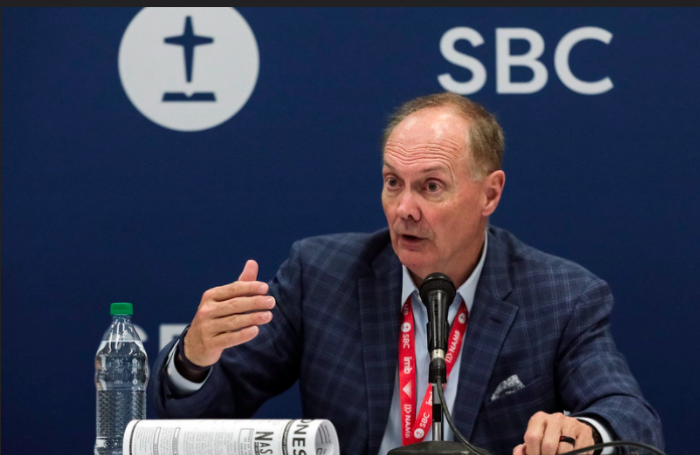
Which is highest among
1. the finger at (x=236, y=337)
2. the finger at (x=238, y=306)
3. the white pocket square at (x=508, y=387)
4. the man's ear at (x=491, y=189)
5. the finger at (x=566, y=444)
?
the man's ear at (x=491, y=189)

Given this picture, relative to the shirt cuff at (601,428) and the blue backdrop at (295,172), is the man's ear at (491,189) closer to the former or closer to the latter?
the blue backdrop at (295,172)

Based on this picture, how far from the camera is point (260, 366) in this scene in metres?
2.47

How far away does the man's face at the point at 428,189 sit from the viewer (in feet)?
7.72

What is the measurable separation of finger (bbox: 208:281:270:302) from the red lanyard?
0.58 meters

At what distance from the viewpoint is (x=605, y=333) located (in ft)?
7.66

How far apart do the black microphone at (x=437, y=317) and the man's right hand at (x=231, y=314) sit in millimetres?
358

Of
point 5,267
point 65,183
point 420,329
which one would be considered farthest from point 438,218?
point 5,267

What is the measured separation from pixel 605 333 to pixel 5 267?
2.01 m

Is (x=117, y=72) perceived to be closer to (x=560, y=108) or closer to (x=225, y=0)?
(x=225, y=0)

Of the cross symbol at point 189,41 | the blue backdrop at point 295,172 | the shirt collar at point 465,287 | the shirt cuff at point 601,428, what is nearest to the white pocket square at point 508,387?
the shirt collar at point 465,287

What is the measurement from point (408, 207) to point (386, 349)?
38 centimetres

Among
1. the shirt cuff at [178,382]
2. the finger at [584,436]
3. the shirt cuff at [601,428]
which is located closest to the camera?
the finger at [584,436]

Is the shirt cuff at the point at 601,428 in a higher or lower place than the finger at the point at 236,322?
lower

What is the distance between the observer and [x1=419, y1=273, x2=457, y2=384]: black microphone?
1.65m
